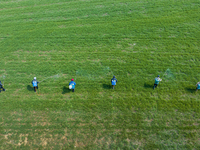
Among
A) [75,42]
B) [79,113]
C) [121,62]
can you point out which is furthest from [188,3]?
[79,113]

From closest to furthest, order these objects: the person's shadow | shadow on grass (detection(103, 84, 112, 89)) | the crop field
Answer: the crop field < the person's shadow < shadow on grass (detection(103, 84, 112, 89))

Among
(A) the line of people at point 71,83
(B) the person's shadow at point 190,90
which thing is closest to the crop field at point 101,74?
(B) the person's shadow at point 190,90

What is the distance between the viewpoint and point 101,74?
13844 millimetres

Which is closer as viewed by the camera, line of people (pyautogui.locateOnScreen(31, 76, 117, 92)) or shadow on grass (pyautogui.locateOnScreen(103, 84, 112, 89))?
line of people (pyautogui.locateOnScreen(31, 76, 117, 92))

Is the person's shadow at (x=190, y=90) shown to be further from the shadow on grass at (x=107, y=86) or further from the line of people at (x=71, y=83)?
the shadow on grass at (x=107, y=86)

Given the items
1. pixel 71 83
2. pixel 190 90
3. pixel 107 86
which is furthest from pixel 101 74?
pixel 190 90

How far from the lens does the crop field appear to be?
11.3 m

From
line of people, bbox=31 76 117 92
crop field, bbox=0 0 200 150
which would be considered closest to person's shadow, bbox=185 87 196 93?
crop field, bbox=0 0 200 150

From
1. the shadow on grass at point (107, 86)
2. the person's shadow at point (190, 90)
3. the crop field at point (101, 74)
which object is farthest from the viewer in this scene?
the shadow on grass at point (107, 86)

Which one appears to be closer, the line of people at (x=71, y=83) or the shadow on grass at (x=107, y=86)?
the line of people at (x=71, y=83)

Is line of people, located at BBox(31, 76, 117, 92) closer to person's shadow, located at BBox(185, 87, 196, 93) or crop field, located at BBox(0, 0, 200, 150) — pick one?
crop field, located at BBox(0, 0, 200, 150)

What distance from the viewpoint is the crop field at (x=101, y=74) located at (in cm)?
1132

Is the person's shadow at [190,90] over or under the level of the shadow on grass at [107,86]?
under

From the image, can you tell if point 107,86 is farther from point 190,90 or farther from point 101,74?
point 190,90
